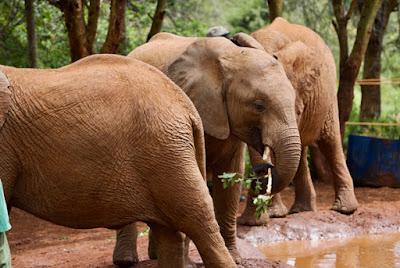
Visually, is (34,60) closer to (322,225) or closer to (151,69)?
(322,225)

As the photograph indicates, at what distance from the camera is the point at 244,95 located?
766 centimetres

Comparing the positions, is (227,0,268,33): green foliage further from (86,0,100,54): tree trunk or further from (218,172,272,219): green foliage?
(218,172,272,219): green foliage

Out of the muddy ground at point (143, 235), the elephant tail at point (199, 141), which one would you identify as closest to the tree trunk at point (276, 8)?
the muddy ground at point (143, 235)

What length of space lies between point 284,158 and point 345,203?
4630 millimetres

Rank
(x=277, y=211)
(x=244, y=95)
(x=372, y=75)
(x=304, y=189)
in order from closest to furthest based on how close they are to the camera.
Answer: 1. (x=244, y=95)
2. (x=277, y=211)
3. (x=304, y=189)
4. (x=372, y=75)

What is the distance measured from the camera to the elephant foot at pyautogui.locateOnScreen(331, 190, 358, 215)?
11680mm

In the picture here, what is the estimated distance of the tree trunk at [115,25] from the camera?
1091 cm

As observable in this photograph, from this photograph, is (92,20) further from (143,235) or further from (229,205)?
(229,205)

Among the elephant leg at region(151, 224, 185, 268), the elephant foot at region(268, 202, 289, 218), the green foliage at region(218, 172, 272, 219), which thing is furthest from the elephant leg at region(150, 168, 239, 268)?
the elephant foot at region(268, 202, 289, 218)

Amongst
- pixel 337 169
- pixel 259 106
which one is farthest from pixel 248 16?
pixel 259 106

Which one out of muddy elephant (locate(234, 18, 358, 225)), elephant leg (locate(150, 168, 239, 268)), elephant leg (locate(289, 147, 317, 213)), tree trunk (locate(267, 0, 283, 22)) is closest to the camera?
elephant leg (locate(150, 168, 239, 268))

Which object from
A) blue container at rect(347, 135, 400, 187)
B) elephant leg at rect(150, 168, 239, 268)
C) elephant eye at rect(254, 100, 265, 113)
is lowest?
blue container at rect(347, 135, 400, 187)

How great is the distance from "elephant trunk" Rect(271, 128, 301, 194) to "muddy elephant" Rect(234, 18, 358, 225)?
2740 mm

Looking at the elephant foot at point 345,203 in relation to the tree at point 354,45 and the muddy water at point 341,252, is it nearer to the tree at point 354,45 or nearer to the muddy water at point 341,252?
the muddy water at point 341,252
